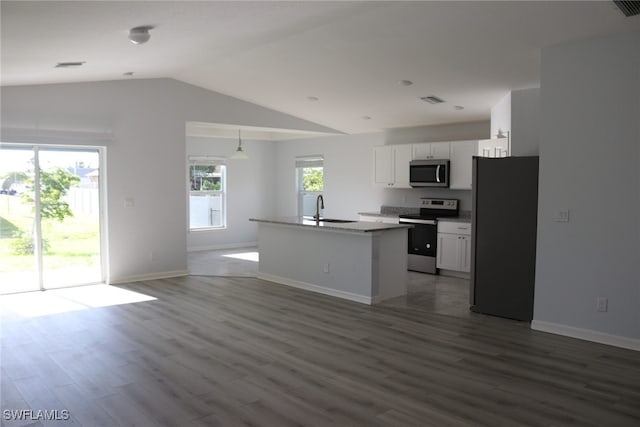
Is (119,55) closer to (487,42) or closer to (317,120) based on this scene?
(487,42)

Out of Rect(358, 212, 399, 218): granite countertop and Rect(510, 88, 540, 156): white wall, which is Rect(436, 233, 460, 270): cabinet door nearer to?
Rect(358, 212, 399, 218): granite countertop

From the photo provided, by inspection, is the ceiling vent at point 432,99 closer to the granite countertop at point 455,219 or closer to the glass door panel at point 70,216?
the granite countertop at point 455,219

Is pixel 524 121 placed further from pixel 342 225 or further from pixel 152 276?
pixel 152 276

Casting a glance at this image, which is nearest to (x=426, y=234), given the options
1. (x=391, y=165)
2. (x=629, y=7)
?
(x=391, y=165)

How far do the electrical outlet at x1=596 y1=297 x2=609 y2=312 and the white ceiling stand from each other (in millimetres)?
2266

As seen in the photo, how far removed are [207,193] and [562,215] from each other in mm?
7448

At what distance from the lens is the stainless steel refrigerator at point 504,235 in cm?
505

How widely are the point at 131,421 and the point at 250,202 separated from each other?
27.3 ft

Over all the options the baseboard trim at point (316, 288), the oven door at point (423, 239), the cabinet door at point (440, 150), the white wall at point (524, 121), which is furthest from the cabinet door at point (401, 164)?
the baseboard trim at point (316, 288)

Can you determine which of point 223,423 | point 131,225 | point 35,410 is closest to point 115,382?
point 35,410

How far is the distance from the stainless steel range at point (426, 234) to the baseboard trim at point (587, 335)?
9.66 ft

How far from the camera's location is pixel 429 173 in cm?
796

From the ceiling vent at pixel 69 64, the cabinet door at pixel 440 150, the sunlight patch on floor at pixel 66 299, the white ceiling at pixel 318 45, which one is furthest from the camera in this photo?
the cabinet door at pixel 440 150

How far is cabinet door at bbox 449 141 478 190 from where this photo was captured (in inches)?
300
